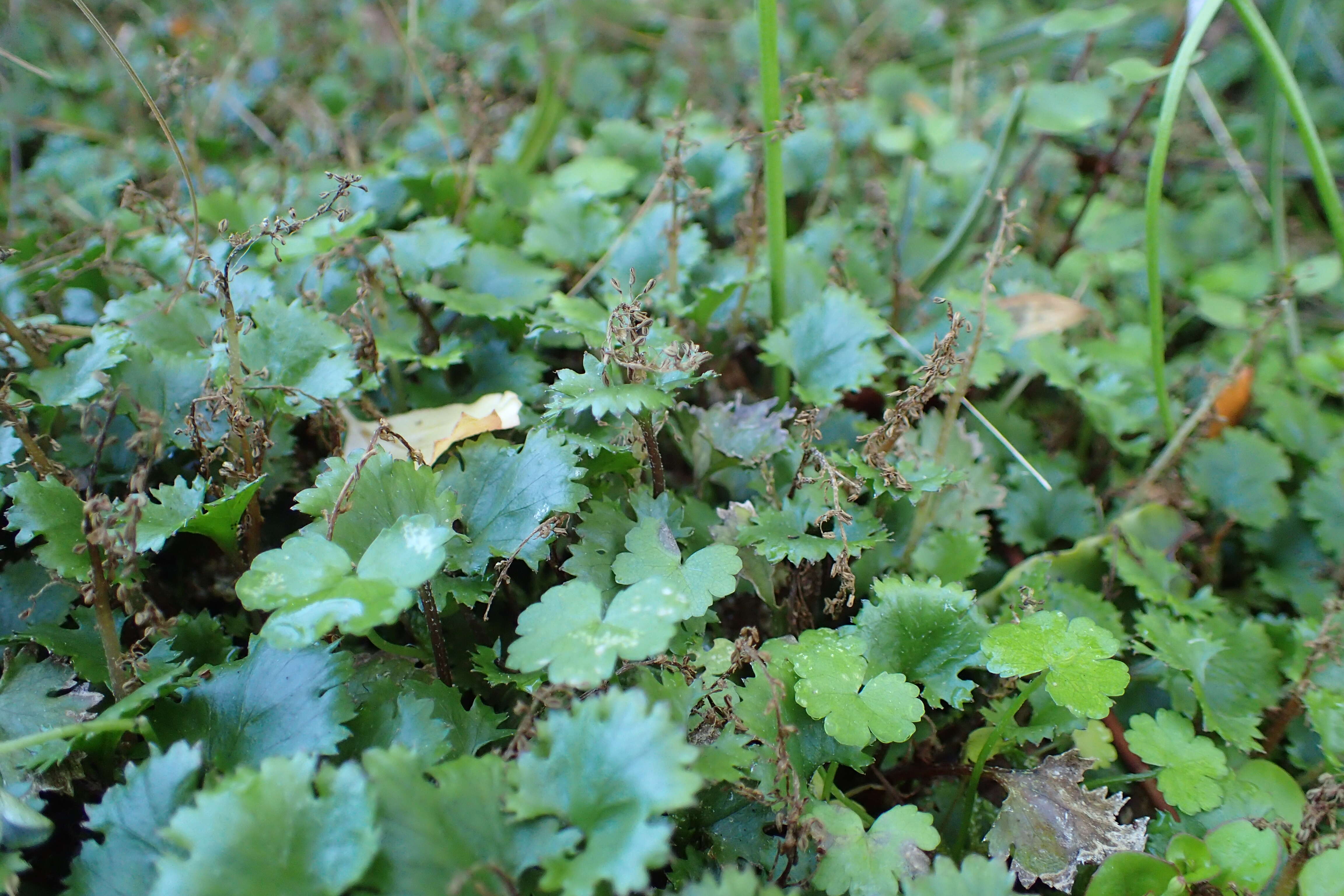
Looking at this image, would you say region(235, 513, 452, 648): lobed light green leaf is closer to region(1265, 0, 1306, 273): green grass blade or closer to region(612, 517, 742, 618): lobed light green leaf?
region(612, 517, 742, 618): lobed light green leaf

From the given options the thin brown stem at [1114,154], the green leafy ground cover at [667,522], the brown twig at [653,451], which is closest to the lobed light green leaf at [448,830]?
the green leafy ground cover at [667,522]

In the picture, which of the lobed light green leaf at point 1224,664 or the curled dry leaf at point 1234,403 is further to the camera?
the curled dry leaf at point 1234,403

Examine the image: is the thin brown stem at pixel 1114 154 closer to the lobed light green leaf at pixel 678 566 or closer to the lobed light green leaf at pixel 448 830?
the lobed light green leaf at pixel 678 566

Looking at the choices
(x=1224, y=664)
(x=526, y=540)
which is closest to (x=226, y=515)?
(x=526, y=540)

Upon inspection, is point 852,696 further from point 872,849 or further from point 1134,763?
point 1134,763

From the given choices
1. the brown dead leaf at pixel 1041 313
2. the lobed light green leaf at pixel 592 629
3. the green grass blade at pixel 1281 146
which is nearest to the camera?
the lobed light green leaf at pixel 592 629

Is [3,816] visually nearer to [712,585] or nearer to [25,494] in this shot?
[25,494]
